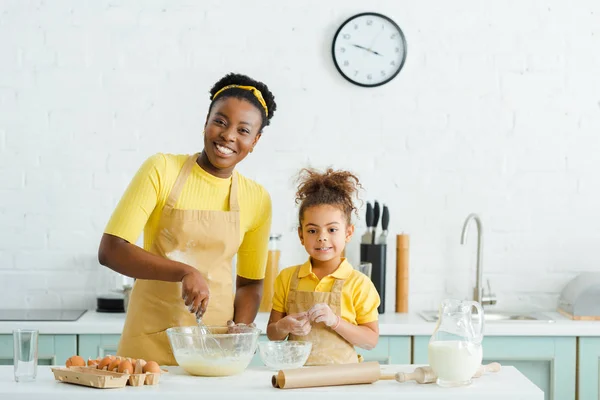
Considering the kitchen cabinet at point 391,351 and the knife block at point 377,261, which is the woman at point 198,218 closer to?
the kitchen cabinet at point 391,351

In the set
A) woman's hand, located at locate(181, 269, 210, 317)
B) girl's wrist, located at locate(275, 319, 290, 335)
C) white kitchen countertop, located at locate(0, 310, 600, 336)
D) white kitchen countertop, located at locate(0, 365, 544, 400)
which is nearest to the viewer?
white kitchen countertop, located at locate(0, 365, 544, 400)

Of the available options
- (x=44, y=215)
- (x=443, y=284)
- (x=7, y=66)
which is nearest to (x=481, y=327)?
(x=443, y=284)

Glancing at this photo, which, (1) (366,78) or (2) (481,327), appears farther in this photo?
(1) (366,78)

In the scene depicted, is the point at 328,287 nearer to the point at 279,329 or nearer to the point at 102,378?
the point at 279,329

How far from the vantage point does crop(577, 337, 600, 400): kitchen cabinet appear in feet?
10.8

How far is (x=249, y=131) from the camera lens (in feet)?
7.91

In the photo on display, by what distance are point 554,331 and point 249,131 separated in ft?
5.38

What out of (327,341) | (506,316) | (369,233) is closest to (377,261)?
(369,233)

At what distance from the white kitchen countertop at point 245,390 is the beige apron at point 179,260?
1.37ft

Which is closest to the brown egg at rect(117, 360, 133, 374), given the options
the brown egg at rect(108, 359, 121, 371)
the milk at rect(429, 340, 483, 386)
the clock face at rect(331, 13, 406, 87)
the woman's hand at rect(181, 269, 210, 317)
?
the brown egg at rect(108, 359, 121, 371)

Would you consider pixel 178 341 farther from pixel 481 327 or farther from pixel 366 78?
pixel 366 78

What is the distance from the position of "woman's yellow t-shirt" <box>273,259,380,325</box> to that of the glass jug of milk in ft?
1.42

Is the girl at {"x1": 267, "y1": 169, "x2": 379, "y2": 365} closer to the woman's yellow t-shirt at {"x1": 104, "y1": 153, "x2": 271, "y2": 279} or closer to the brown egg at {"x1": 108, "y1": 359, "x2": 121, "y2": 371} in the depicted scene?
the woman's yellow t-shirt at {"x1": 104, "y1": 153, "x2": 271, "y2": 279}

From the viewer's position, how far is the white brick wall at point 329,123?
145 inches
